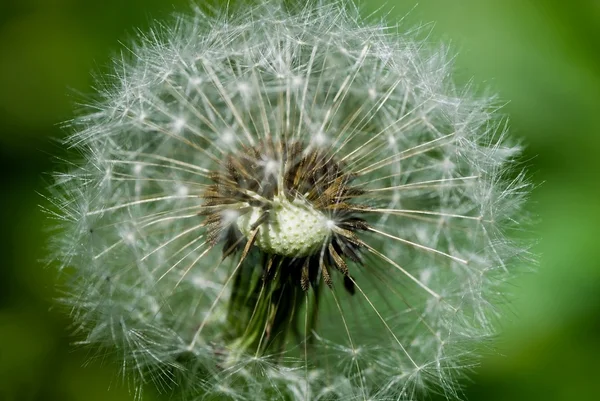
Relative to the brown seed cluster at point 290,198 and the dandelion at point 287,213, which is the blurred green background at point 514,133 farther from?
the brown seed cluster at point 290,198

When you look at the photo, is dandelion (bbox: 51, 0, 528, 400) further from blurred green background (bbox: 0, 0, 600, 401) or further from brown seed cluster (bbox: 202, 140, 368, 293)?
blurred green background (bbox: 0, 0, 600, 401)

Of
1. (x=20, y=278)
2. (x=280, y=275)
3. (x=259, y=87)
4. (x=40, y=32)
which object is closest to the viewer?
(x=280, y=275)

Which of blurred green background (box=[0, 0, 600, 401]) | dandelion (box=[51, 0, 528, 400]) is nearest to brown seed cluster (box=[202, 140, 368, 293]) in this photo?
dandelion (box=[51, 0, 528, 400])

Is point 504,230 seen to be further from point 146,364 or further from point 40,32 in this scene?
point 40,32

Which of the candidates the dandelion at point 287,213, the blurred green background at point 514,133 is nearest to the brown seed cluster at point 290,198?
the dandelion at point 287,213

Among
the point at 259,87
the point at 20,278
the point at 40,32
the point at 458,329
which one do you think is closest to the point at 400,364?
the point at 458,329

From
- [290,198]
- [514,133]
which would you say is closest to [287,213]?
[290,198]
